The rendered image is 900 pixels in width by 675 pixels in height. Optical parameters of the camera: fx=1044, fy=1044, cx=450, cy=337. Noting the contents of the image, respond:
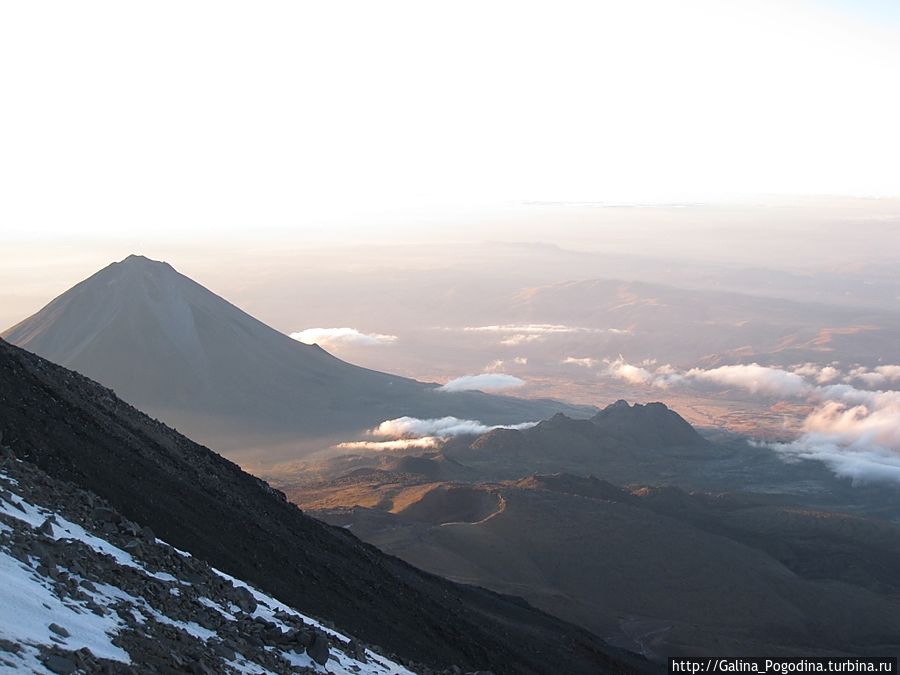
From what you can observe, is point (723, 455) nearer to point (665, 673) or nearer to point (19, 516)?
point (665, 673)

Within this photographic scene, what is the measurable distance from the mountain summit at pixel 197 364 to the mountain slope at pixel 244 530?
291 ft

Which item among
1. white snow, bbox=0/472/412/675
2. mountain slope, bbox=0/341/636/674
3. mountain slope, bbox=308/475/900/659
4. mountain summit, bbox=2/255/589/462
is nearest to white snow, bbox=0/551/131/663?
white snow, bbox=0/472/412/675

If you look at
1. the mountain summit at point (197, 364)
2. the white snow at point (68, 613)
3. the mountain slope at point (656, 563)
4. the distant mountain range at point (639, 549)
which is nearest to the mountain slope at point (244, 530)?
the white snow at point (68, 613)

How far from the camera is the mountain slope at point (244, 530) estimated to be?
25.9 metres

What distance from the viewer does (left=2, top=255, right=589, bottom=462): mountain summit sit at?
129875mm

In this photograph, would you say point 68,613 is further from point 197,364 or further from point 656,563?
point 197,364

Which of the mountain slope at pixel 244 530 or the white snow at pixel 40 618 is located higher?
the white snow at pixel 40 618

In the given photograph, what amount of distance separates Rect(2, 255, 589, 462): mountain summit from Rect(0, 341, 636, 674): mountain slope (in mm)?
88663

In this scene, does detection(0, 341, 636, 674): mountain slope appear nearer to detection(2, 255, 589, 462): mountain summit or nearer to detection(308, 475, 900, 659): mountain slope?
detection(308, 475, 900, 659): mountain slope

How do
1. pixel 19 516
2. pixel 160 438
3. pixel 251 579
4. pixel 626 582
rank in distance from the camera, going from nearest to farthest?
pixel 19 516 → pixel 251 579 → pixel 160 438 → pixel 626 582

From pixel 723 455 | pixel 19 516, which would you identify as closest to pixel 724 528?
pixel 723 455

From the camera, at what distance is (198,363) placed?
13838cm

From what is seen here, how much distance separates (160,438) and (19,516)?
16.6 m

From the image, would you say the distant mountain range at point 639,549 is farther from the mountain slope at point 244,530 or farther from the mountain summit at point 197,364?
the mountain summit at point 197,364
